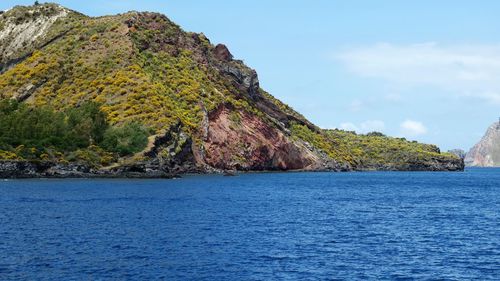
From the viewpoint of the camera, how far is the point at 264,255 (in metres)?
54.2

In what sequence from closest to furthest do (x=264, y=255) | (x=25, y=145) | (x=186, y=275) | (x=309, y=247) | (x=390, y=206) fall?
1. (x=186, y=275)
2. (x=264, y=255)
3. (x=309, y=247)
4. (x=390, y=206)
5. (x=25, y=145)

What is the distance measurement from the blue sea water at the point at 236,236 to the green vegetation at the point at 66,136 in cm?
2826

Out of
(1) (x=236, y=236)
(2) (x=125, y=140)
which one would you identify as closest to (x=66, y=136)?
(2) (x=125, y=140)

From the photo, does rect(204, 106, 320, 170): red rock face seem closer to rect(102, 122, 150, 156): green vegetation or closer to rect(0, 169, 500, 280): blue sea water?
rect(102, 122, 150, 156): green vegetation

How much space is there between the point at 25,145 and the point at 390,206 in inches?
3135

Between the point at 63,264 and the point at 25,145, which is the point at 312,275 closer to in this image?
the point at 63,264

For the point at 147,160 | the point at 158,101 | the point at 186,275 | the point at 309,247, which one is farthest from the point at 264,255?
the point at 158,101

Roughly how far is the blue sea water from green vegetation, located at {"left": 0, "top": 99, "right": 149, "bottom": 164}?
28259mm

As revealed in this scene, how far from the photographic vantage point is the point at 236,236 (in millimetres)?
64375

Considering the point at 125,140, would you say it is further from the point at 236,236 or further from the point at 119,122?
the point at 236,236

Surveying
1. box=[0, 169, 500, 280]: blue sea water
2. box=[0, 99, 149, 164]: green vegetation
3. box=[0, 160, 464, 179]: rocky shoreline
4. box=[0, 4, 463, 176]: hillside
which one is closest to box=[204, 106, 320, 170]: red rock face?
box=[0, 4, 463, 176]: hillside

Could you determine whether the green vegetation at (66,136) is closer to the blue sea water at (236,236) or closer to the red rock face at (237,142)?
the blue sea water at (236,236)

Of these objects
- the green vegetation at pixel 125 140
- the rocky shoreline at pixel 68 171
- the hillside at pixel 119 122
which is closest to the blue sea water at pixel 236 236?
the rocky shoreline at pixel 68 171

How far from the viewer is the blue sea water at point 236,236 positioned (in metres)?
47.8
